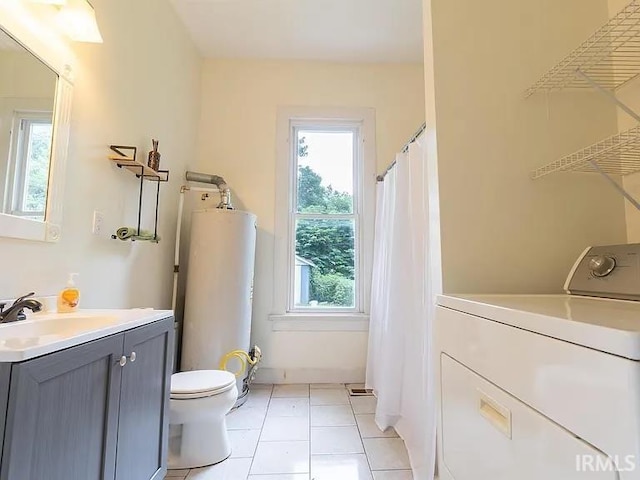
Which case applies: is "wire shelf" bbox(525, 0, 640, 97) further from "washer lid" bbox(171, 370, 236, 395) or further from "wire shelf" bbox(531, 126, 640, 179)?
"washer lid" bbox(171, 370, 236, 395)

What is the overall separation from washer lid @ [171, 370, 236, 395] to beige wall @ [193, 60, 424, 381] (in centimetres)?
98

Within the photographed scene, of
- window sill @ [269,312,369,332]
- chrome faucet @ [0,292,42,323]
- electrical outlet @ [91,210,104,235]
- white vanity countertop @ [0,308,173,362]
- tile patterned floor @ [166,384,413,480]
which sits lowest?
tile patterned floor @ [166,384,413,480]

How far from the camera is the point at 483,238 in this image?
1.27 metres

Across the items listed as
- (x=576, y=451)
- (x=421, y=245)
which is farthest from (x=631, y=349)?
(x=421, y=245)

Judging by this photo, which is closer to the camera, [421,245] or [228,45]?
[421,245]

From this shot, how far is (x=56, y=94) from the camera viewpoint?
4.34 feet

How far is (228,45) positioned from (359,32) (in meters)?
1.11

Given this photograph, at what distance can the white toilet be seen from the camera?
156 cm

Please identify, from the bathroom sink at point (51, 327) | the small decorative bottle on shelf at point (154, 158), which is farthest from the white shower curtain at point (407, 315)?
the small decorative bottle on shelf at point (154, 158)

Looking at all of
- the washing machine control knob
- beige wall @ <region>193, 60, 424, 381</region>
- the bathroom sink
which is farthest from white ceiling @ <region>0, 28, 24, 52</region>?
the washing machine control knob

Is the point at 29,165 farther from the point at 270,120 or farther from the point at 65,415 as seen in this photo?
the point at 270,120

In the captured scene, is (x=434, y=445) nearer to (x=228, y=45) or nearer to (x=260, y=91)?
(x=260, y=91)

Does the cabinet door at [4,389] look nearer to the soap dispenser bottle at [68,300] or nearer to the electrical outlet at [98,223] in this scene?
the soap dispenser bottle at [68,300]

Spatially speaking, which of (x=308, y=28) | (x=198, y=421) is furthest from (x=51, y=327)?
(x=308, y=28)
